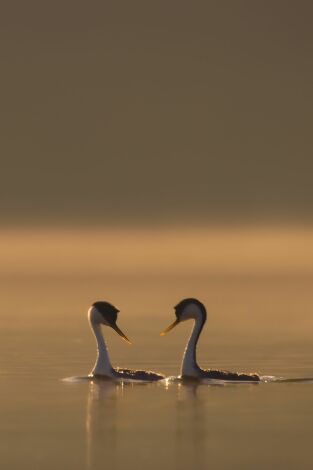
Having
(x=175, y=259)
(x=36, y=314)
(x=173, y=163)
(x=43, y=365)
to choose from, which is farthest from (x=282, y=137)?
(x=43, y=365)

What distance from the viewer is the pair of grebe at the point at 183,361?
20.6 metres

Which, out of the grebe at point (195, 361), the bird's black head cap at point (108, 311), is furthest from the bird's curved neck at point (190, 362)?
the bird's black head cap at point (108, 311)

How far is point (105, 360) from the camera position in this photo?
69.9ft

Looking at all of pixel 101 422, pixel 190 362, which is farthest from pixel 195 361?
pixel 101 422

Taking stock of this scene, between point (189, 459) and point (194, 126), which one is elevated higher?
point (194, 126)

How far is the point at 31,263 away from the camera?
8106cm

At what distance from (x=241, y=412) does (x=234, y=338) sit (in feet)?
30.6

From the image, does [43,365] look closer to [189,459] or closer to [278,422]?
[278,422]

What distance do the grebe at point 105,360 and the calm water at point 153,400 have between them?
0.66 feet

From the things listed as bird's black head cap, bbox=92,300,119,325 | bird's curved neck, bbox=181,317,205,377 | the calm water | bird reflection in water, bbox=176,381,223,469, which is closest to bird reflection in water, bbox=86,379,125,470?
the calm water

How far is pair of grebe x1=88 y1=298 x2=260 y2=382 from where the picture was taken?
20.6 metres

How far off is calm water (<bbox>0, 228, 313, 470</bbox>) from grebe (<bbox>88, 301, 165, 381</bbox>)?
201mm

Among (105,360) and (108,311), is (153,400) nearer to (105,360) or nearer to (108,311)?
(105,360)

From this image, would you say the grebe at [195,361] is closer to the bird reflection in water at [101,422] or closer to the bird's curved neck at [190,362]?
the bird's curved neck at [190,362]
